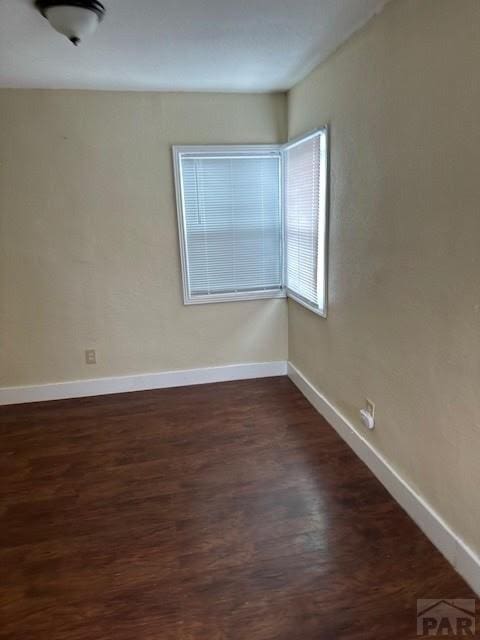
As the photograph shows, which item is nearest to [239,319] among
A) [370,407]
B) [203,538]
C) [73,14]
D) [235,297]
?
[235,297]

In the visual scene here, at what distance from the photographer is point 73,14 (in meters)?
1.75

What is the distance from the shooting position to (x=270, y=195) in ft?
11.3

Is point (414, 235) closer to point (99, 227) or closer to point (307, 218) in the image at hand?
point (307, 218)

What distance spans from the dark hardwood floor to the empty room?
1cm

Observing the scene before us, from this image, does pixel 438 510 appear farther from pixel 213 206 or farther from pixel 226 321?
pixel 213 206

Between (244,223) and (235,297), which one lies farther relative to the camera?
(235,297)

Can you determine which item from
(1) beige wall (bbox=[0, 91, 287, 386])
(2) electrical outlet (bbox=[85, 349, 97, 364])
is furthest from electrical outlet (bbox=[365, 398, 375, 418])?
(2) electrical outlet (bbox=[85, 349, 97, 364])

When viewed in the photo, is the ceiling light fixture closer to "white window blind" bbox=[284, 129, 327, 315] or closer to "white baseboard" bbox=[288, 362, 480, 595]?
"white window blind" bbox=[284, 129, 327, 315]

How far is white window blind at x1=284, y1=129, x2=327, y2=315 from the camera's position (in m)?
2.73

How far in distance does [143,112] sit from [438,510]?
122 inches

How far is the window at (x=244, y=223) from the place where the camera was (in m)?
3.21
